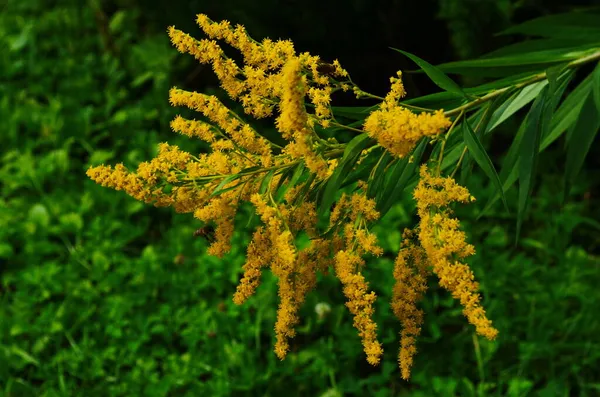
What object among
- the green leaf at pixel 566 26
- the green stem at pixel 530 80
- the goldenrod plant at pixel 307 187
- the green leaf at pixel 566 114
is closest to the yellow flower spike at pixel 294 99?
the goldenrod plant at pixel 307 187

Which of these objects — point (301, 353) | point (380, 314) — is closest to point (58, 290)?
point (301, 353)

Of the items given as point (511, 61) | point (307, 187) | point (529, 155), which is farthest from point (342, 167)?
point (511, 61)

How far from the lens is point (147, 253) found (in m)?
2.97

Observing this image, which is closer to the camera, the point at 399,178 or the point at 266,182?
the point at 266,182

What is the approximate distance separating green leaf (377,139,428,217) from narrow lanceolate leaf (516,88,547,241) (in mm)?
196

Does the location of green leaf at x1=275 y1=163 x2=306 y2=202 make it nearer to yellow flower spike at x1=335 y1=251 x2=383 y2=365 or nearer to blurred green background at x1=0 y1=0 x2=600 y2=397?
yellow flower spike at x1=335 y1=251 x2=383 y2=365

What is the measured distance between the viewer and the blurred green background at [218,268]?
2578 millimetres

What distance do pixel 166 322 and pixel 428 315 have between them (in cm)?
91

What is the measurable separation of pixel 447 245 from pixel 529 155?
41 centimetres

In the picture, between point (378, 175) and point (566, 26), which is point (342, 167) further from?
point (566, 26)

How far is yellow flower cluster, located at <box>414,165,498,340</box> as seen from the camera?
101cm

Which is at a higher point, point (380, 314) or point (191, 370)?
point (380, 314)

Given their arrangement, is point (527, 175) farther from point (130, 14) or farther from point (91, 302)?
point (130, 14)

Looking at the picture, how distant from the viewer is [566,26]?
207 cm
